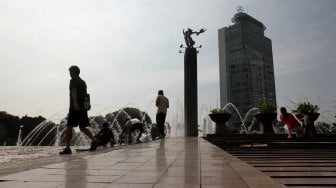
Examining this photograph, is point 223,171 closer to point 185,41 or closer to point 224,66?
point 185,41

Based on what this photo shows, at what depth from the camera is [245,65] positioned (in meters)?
90.4

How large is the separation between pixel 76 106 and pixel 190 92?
13.2 m

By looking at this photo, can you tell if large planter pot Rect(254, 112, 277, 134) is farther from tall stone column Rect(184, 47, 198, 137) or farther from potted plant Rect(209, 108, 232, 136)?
tall stone column Rect(184, 47, 198, 137)

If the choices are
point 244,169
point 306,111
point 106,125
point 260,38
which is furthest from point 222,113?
point 260,38

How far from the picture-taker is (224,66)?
96312 mm

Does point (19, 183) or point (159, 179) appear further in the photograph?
point (159, 179)

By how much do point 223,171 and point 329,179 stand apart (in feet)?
3.98

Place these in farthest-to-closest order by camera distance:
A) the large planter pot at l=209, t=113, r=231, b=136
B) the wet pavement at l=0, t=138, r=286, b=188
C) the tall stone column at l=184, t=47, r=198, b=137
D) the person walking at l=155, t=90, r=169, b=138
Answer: the tall stone column at l=184, t=47, r=198, b=137 → the large planter pot at l=209, t=113, r=231, b=136 → the person walking at l=155, t=90, r=169, b=138 → the wet pavement at l=0, t=138, r=286, b=188

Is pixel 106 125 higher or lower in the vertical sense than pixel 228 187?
higher

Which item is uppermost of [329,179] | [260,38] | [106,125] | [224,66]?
[260,38]

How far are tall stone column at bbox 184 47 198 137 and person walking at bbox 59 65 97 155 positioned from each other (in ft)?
40.1

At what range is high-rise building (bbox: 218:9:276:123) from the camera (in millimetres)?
85500

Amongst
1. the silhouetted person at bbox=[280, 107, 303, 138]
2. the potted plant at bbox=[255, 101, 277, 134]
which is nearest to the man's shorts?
the silhouetted person at bbox=[280, 107, 303, 138]

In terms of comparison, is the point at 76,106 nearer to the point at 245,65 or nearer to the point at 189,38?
the point at 189,38
